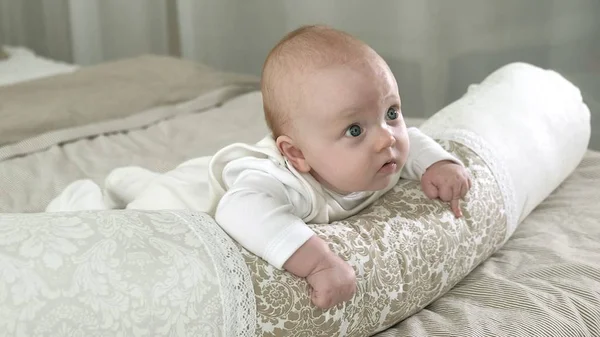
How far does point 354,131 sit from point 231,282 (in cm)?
29

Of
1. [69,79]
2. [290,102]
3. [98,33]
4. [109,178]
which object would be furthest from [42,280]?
[98,33]

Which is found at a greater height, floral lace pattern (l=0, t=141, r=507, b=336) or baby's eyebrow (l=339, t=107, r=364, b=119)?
Result: baby's eyebrow (l=339, t=107, r=364, b=119)

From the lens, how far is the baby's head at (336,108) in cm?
109

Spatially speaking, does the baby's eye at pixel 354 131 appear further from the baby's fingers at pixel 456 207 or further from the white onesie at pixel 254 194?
the baby's fingers at pixel 456 207

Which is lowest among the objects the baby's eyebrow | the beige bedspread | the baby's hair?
the beige bedspread

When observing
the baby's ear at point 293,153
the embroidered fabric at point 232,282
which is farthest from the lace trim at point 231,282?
the baby's ear at point 293,153

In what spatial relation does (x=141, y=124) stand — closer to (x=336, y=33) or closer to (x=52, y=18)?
(x=336, y=33)

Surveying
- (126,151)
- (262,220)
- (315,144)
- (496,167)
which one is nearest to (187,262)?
(262,220)

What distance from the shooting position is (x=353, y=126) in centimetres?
110

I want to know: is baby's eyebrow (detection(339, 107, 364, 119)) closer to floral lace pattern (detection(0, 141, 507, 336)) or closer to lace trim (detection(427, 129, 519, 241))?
floral lace pattern (detection(0, 141, 507, 336))

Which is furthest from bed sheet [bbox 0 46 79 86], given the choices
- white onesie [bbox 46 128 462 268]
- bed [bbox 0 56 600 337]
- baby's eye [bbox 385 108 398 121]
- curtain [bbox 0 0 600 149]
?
baby's eye [bbox 385 108 398 121]

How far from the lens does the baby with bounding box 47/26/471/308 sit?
1006 mm

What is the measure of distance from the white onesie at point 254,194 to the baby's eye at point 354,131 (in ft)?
0.33

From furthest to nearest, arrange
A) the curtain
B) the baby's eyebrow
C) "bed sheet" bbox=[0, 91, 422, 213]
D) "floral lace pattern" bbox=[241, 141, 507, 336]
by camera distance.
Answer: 1. the curtain
2. "bed sheet" bbox=[0, 91, 422, 213]
3. the baby's eyebrow
4. "floral lace pattern" bbox=[241, 141, 507, 336]
